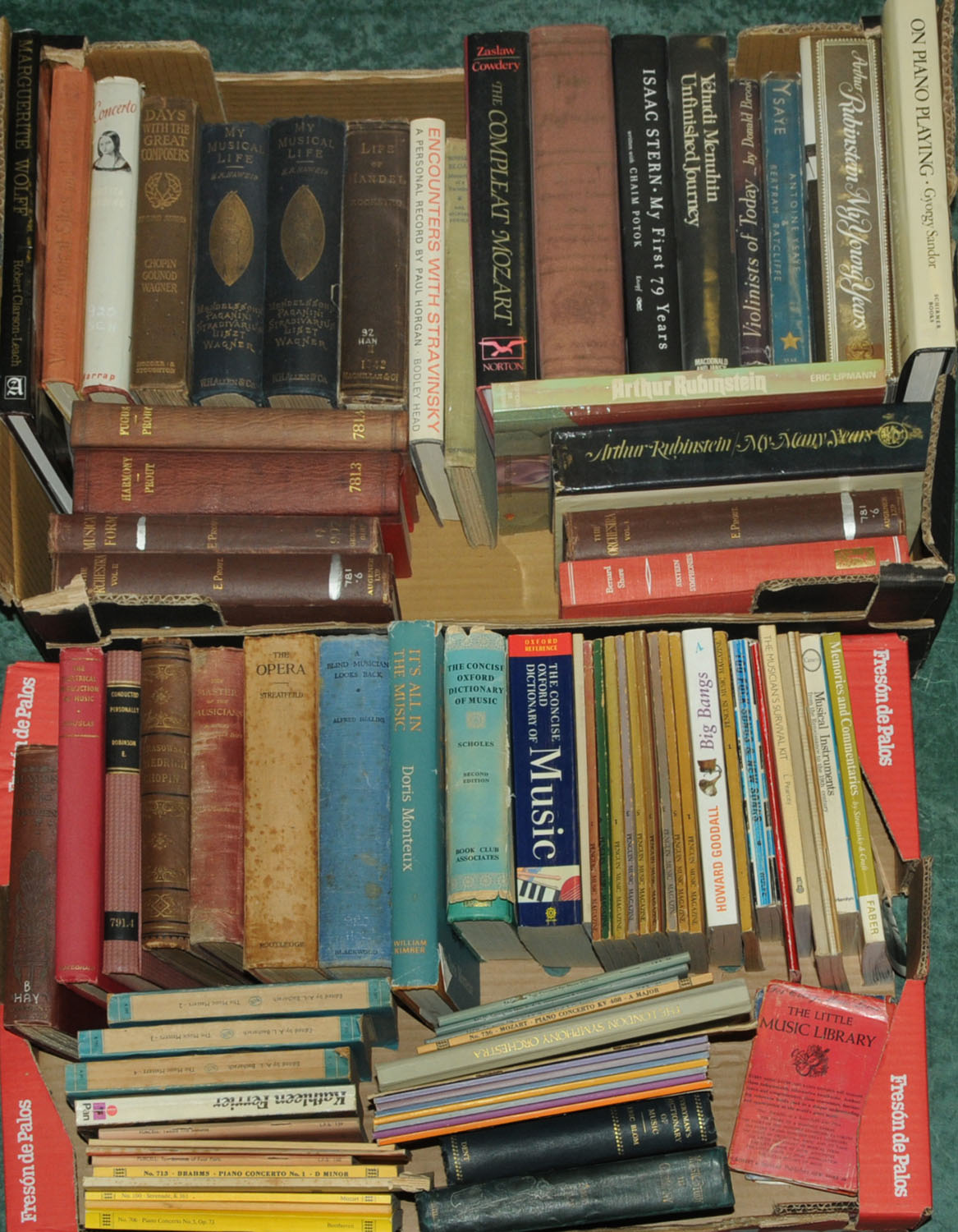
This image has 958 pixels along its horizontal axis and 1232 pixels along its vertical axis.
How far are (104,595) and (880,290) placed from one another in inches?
33.5

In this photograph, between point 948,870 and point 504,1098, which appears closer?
point 504,1098

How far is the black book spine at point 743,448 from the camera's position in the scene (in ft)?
4.66

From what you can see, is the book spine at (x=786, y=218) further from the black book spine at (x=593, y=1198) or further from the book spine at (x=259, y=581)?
the black book spine at (x=593, y=1198)

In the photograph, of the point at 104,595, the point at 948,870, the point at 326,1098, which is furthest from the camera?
the point at 948,870

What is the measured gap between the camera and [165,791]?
1.36m

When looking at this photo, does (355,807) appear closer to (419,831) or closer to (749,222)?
(419,831)

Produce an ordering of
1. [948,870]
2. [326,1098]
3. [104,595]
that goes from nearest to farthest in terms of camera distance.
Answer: [326,1098] → [104,595] → [948,870]

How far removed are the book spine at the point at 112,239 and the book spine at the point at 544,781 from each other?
0.53 m

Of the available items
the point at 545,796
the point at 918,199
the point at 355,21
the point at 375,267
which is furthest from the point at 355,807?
the point at 355,21

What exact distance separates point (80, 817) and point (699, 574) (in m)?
0.65

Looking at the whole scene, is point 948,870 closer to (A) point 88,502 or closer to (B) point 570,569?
(B) point 570,569

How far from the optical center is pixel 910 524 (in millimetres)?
1474

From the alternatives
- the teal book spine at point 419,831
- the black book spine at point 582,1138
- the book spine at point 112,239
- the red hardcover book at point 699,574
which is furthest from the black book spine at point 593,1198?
the book spine at point 112,239

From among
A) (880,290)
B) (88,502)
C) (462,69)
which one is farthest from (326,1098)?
(462,69)
